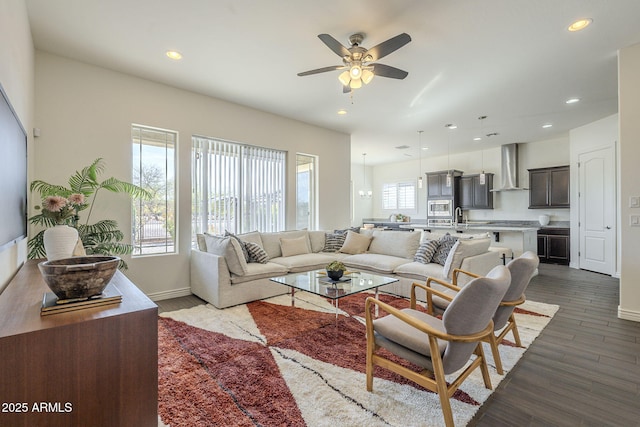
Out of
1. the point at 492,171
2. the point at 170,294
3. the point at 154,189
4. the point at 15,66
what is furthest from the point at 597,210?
the point at 15,66

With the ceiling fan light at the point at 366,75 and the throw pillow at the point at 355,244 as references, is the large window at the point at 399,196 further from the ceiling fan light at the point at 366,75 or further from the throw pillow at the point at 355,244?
the ceiling fan light at the point at 366,75

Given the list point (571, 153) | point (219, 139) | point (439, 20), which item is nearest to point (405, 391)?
point (439, 20)

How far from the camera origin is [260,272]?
391 cm

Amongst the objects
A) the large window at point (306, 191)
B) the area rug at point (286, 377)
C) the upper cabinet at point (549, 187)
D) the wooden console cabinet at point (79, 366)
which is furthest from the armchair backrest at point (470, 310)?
the upper cabinet at point (549, 187)

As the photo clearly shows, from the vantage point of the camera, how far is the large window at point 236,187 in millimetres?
4543

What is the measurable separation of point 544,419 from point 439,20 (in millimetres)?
3116

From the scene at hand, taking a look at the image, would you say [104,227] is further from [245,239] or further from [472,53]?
[472,53]

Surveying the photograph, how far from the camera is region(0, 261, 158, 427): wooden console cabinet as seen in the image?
922 mm

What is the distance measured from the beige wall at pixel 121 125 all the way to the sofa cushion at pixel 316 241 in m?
1.82

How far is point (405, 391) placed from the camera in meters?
1.97

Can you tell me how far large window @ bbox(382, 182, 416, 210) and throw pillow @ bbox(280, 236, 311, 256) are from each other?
5890 mm

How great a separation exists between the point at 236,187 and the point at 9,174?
11.1 ft

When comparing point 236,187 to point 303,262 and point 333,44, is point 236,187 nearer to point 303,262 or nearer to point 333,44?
point 303,262

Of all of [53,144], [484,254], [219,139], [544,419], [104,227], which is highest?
[219,139]
